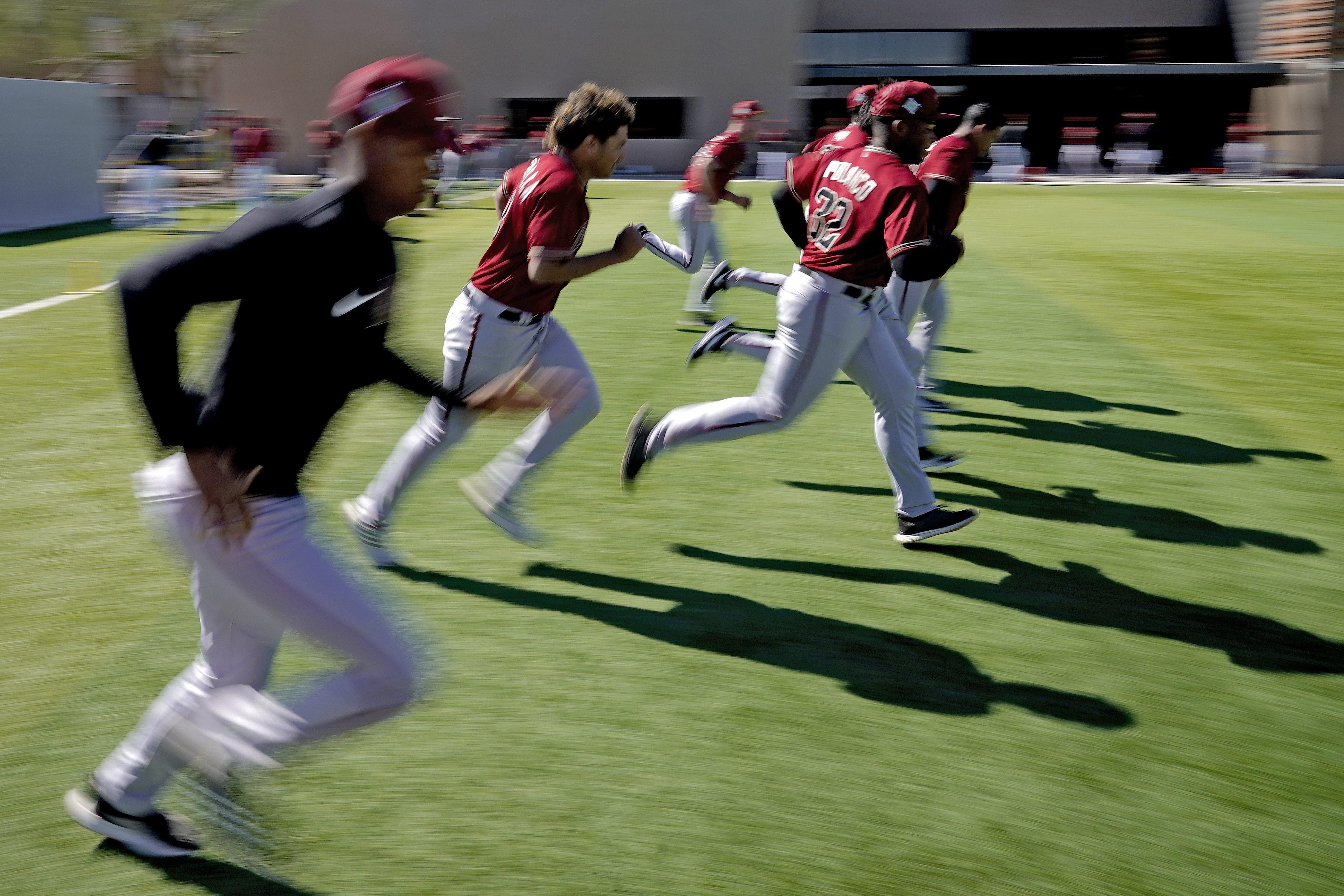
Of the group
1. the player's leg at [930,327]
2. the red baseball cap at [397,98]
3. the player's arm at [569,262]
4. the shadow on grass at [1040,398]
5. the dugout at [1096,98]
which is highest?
the dugout at [1096,98]

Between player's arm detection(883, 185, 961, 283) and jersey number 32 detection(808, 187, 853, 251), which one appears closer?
player's arm detection(883, 185, 961, 283)

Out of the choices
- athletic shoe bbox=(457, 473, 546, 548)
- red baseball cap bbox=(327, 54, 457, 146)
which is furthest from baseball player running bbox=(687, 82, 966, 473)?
red baseball cap bbox=(327, 54, 457, 146)

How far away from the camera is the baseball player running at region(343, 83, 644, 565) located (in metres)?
4.59

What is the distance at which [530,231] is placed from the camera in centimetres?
462

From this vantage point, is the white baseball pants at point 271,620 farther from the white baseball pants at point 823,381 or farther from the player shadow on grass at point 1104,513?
the player shadow on grass at point 1104,513

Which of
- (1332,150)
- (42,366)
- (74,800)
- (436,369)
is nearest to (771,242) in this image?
(436,369)

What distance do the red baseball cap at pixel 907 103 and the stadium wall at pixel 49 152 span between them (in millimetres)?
17769

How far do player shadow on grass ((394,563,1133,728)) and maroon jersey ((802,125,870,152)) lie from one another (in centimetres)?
225

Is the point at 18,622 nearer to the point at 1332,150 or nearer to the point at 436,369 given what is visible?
the point at 436,369

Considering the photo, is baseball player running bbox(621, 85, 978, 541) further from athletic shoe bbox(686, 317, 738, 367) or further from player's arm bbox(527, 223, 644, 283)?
athletic shoe bbox(686, 317, 738, 367)

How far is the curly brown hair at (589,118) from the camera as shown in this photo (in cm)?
461

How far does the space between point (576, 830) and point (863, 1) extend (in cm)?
4634

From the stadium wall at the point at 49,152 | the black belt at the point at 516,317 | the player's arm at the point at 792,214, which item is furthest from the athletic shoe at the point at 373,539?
the stadium wall at the point at 49,152

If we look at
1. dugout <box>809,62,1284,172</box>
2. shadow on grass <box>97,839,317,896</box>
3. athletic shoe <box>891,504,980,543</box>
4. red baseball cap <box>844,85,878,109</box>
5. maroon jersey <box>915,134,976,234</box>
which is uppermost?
dugout <box>809,62,1284,172</box>
